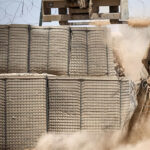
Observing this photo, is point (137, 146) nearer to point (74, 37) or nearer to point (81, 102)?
point (81, 102)

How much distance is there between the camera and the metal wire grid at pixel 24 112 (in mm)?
3383

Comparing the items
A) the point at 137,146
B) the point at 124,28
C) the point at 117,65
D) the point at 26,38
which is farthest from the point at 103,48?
the point at 137,146

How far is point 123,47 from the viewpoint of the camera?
167 inches

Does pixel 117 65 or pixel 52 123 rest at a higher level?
pixel 117 65

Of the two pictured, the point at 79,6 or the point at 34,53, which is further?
the point at 79,6

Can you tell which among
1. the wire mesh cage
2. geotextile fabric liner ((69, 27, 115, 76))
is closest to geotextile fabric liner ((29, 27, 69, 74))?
geotextile fabric liner ((69, 27, 115, 76))

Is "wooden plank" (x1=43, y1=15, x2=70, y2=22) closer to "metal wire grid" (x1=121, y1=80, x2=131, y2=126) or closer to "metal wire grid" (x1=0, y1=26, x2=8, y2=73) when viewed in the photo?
"metal wire grid" (x1=0, y1=26, x2=8, y2=73)

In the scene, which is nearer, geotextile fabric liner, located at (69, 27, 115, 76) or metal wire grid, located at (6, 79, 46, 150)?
metal wire grid, located at (6, 79, 46, 150)

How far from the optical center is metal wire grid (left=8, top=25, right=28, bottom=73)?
12.2ft

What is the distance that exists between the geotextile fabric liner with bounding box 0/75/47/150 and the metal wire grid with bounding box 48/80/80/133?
0.32ft

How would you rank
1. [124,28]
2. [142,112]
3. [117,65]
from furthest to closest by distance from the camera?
[124,28] → [117,65] → [142,112]

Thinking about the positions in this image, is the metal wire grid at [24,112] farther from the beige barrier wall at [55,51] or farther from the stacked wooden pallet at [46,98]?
the beige barrier wall at [55,51]

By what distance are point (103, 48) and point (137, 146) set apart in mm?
1255

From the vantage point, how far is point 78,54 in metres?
3.84
